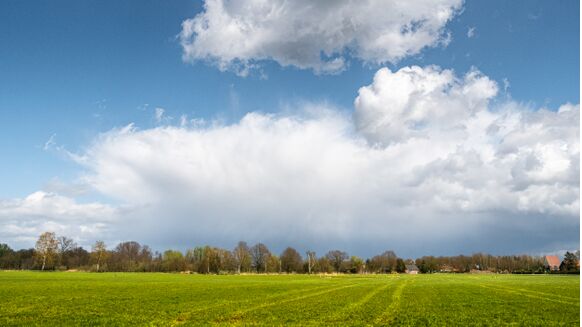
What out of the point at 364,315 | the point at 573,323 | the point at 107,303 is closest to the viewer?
the point at 573,323

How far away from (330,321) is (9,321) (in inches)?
740

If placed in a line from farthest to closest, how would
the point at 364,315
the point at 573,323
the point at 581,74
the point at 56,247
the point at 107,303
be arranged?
the point at 56,247, the point at 107,303, the point at 364,315, the point at 573,323, the point at 581,74

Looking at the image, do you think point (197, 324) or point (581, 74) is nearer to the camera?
point (581, 74)

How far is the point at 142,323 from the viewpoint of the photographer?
2567 cm

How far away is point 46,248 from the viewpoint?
18938 cm

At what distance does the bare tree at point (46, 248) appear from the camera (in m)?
188

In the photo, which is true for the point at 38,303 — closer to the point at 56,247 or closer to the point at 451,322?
the point at 451,322

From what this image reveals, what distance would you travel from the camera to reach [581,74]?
10.2 metres

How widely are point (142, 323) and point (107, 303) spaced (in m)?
14.1

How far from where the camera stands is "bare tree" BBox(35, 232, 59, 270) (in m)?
188

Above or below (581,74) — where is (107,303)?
below

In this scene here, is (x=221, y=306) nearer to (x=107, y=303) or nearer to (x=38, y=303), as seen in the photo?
(x=107, y=303)

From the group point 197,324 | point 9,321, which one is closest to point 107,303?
point 9,321

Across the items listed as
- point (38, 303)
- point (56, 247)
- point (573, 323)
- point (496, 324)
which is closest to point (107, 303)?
point (38, 303)
